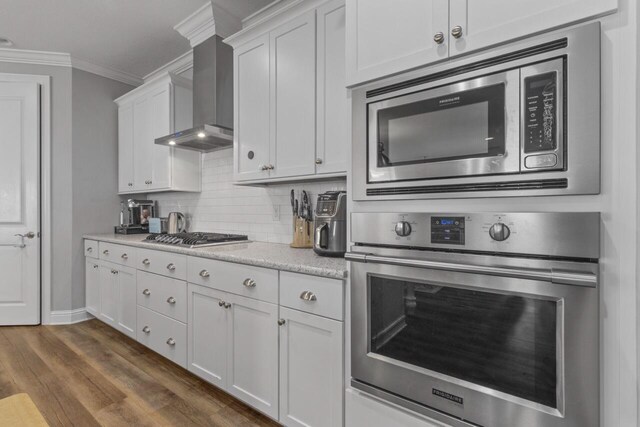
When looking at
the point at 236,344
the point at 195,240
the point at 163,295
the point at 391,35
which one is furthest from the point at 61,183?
the point at 391,35

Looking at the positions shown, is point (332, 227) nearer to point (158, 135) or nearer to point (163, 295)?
point (163, 295)

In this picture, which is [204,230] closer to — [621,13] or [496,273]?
[496,273]

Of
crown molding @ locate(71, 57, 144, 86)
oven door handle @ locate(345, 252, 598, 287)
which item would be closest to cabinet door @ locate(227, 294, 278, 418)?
oven door handle @ locate(345, 252, 598, 287)

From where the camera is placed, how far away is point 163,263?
8.19 feet

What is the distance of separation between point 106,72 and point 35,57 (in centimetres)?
60

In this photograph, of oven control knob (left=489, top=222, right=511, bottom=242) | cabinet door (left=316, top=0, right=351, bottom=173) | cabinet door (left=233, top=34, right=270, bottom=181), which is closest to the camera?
oven control knob (left=489, top=222, right=511, bottom=242)

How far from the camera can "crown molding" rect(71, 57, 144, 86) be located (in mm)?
3587

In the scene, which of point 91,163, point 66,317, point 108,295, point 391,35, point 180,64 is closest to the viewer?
point 391,35

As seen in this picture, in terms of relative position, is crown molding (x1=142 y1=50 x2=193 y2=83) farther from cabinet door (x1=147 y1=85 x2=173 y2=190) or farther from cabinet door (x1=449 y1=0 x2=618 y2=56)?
cabinet door (x1=449 y1=0 x2=618 y2=56)

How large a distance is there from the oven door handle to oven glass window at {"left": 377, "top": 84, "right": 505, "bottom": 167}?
352mm

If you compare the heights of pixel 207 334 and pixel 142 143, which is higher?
pixel 142 143

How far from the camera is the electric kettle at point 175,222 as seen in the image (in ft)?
11.2

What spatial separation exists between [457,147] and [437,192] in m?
0.16

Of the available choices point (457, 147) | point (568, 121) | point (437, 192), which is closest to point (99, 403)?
point (437, 192)
